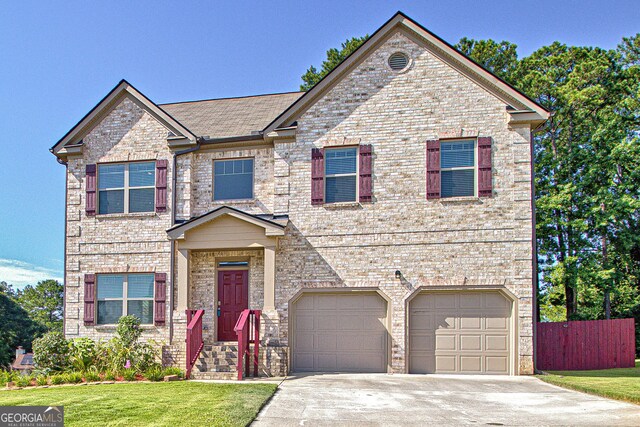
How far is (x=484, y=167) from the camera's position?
14922 millimetres

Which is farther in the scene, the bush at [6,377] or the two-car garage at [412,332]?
the two-car garage at [412,332]

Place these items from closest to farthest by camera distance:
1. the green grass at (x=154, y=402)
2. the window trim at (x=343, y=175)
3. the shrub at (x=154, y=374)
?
the green grass at (x=154, y=402) → the shrub at (x=154, y=374) → the window trim at (x=343, y=175)

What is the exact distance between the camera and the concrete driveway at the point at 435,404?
8.93 meters

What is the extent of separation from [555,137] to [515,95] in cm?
1088

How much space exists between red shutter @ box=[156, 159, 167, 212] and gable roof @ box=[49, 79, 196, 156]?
3.45 ft

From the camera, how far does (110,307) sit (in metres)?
17.0

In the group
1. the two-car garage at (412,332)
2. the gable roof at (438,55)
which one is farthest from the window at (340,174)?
the two-car garage at (412,332)

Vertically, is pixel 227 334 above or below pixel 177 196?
below

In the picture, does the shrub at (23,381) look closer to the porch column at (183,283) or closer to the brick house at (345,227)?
the brick house at (345,227)

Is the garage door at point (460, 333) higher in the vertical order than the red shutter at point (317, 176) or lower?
lower

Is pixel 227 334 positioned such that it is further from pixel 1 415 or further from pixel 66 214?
pixel 1 415

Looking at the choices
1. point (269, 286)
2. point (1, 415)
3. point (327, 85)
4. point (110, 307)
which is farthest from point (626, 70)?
point (1, 415)

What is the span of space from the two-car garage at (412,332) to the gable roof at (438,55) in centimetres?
464

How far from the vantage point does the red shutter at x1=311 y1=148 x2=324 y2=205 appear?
15727 millimetres
